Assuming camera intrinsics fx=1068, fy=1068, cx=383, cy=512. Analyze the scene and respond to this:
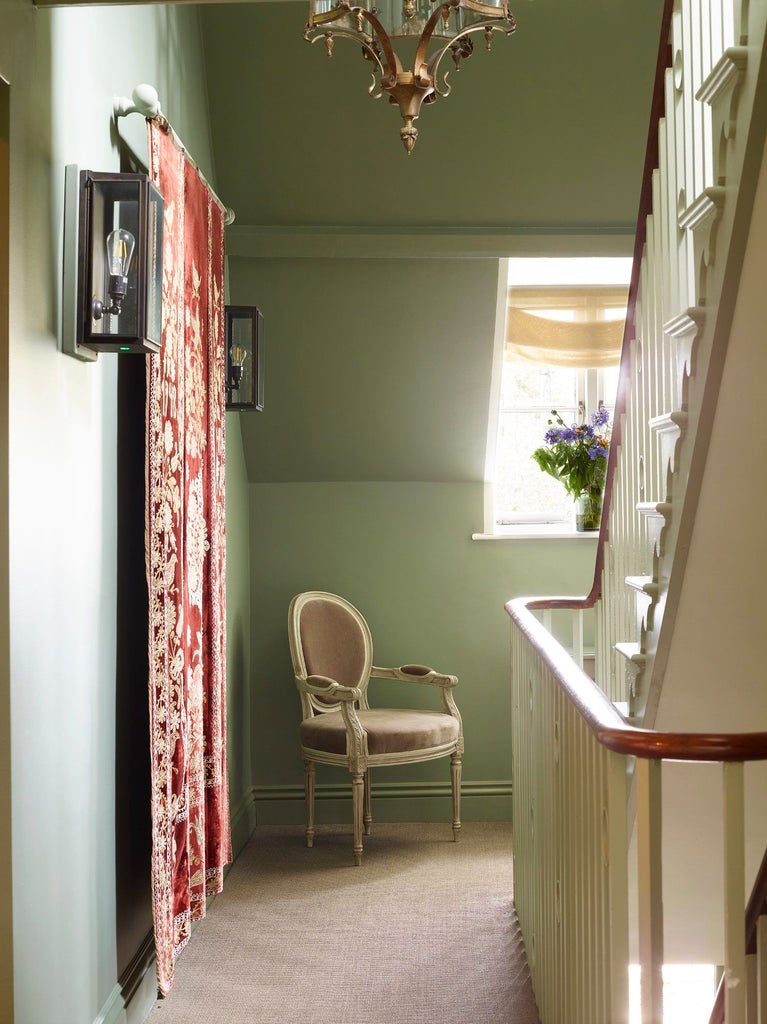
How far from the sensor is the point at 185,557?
9.99 feet

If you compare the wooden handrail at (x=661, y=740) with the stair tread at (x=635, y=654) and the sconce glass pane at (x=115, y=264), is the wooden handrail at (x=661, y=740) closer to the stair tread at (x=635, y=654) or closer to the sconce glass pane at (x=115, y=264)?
the stair tread at (x=635, y=654)

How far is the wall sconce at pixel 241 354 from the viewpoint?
13.0 ft

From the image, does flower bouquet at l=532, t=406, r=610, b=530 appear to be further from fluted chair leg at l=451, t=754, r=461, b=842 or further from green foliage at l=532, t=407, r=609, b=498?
fluted chair leg at l=451, t=754, r=461, b=842

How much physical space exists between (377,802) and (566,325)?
253 cm

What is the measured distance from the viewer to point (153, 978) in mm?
3146

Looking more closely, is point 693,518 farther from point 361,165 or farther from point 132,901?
point 361,165

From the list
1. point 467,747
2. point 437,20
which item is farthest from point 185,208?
point 467,747

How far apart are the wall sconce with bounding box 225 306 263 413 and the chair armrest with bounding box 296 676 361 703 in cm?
129

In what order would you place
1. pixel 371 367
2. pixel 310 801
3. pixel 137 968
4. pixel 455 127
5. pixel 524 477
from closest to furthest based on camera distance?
pixel 137 968, pixel 455 127, pixel 310 801, pixel 371 367, pixel 524 477

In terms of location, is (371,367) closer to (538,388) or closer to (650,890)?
(538,388)

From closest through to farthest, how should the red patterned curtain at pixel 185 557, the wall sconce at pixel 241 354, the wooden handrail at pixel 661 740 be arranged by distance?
the wooden handrail at pixel 661 740, the red patterned curtain at pixel 185 557, the wall sconce at pixel 241 354

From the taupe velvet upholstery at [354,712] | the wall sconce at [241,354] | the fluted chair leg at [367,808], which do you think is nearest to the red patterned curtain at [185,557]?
the wall sconce at [241,354]

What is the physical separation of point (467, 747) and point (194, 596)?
2371 millimetres

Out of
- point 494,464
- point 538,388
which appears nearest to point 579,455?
point 494,464
